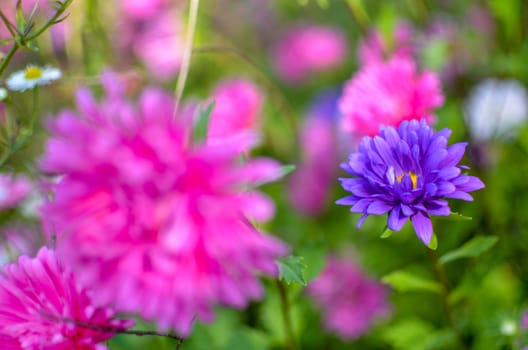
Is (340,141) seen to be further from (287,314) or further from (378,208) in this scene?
(378,208)

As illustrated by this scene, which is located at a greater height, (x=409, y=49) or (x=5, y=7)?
(x=5, y=7)

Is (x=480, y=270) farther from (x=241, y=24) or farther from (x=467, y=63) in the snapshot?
(x=241, y=24)

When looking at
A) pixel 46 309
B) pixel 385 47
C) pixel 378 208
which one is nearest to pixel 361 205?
pixel 378 208

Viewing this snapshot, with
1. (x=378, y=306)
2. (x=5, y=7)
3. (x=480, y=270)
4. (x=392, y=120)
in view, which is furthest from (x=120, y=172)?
(x=5, y=7)

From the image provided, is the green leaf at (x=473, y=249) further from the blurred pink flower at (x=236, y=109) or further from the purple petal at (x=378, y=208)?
the blurred pink flower at (x=236, y=109)

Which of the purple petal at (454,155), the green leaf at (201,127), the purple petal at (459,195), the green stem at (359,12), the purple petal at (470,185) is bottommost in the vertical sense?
the purple petal at (459,195)

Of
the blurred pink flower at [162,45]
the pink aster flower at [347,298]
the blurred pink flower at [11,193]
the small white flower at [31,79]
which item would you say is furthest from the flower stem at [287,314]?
the blurred pink flower at [162,45]

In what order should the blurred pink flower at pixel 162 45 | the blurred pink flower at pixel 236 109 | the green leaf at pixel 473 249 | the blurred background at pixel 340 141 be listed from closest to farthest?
the green leaf at pixel 473 249 → the blurred background at pixel 340 141 → the blurred pink flower at pixel 236 109 → the blurred pink flower at pixel 162 45
